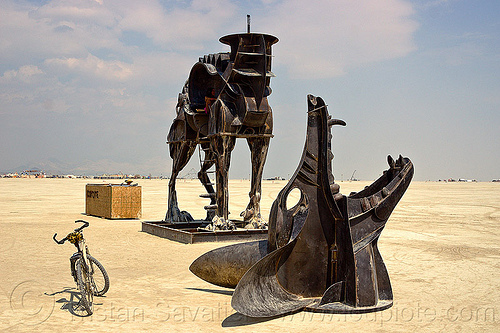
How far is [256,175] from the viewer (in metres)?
14.5

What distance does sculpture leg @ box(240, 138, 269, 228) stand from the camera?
14.4 meters

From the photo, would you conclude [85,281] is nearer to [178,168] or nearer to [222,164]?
[222,164]

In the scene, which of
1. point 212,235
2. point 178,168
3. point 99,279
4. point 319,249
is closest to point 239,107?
point 212,235

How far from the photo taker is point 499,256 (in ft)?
40.7

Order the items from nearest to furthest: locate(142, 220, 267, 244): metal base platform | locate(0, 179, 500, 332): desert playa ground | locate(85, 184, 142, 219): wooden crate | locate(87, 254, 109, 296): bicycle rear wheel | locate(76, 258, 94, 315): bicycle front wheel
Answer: locate(0, 179, 500, 332): desert playa ground → locate(76, 258, 94, 315): bicycle front wheel → locate(87, 254, 109, 296): bicycle rear wheel → locate(142, 220, 267, 244): metal base platform → locate(85, 184, 142, 219): wooden crate

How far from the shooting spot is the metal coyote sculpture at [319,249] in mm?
7227

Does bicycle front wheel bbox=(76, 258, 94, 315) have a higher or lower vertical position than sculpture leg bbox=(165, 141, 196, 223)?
lower

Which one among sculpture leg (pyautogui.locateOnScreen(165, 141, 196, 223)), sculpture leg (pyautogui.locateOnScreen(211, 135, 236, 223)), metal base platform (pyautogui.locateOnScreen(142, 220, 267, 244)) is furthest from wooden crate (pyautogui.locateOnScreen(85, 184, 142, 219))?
sculpture leg (pyautogui.locateOnScreen(211, 135, 236, 223))

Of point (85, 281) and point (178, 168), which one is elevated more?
point (178, 168)

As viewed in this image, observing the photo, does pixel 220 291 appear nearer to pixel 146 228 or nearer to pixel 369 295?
pixel 369 295

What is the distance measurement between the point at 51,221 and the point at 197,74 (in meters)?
8.32

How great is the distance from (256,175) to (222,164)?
1.06 metres

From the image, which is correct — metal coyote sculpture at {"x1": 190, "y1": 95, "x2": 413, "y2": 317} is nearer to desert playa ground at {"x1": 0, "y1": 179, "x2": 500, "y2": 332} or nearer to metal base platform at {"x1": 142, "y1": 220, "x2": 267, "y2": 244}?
desert playa ground at {"x1": 0, "y1": 179, "x2": 500, "y2": 332}

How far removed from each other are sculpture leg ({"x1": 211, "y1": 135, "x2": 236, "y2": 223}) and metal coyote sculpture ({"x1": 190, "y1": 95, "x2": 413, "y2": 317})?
19.4 feet
